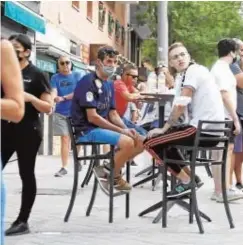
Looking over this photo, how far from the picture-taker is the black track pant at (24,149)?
6.03 m

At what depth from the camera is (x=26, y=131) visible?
237 inches

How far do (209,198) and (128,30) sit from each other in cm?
3349

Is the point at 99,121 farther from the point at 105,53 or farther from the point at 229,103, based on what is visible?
the point at 229,103

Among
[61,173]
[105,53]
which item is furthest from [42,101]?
[61,173]

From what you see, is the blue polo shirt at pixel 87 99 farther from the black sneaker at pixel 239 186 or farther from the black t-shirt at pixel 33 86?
the black sneaker at pixel 239 186

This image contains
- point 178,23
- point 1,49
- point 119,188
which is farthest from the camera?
point 178,23

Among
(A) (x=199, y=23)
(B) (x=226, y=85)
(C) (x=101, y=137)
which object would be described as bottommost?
(C) (x=101, y=137)

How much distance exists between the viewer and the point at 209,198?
341 inches

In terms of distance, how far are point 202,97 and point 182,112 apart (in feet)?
0.93

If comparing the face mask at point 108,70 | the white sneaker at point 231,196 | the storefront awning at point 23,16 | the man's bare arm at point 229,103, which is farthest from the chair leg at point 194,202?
the storefront awning at point 23,16

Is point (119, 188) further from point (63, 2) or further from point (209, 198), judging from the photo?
point (63, 2)

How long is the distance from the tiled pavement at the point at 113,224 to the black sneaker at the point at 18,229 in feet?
0.25

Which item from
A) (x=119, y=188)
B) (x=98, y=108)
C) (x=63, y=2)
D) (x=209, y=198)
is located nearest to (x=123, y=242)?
(x=119, y=188)

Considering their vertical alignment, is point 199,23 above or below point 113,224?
above
